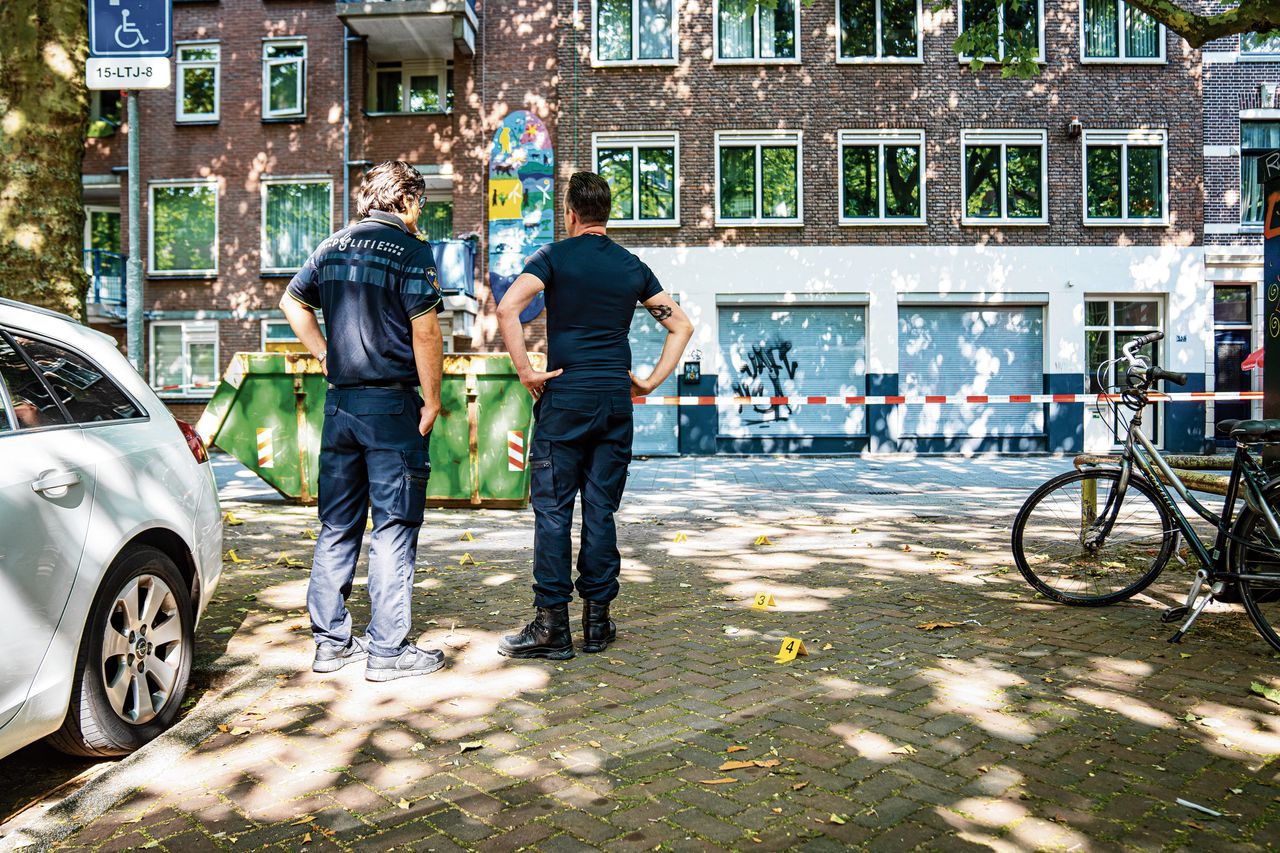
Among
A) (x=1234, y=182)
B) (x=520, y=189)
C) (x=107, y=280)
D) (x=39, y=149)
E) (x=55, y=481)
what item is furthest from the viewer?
(x=107, y=280)

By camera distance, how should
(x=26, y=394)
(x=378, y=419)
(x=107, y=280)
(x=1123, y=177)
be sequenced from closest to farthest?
(x=26, y=394) < (x=378, y=419) < (x=1123, y=177) < (x=107, y=280)

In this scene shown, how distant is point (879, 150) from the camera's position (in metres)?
20.2

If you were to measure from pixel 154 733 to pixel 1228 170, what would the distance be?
74.0 ft

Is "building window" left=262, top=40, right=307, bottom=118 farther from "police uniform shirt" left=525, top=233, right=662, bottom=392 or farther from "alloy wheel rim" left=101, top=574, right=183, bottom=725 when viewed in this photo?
"alloy wheel rim" left=101, top=574, right=183, bottom=725

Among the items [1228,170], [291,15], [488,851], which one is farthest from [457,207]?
[488,851]

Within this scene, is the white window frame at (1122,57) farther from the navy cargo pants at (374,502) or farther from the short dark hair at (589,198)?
the navy cargo pants at (374,502)

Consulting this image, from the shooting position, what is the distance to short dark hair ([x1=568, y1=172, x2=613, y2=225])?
4.47m

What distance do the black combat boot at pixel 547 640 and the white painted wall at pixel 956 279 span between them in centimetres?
1569

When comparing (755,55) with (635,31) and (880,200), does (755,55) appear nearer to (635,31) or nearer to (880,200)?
(635,31)

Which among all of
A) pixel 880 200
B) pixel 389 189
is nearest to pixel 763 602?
pixel 389 189

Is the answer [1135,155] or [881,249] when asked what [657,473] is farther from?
[1135,155]

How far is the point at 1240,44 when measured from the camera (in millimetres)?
19828

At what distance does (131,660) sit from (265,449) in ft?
22.7

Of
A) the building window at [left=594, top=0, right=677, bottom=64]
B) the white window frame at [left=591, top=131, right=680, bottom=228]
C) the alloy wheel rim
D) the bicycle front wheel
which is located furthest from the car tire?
the building window at [left=594, top=0, right=677, bottom=64]
